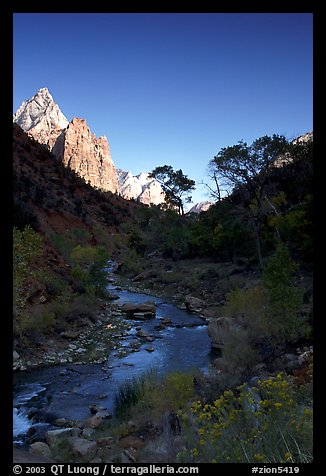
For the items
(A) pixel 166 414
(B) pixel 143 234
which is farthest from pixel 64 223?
(A) pixel 166 414

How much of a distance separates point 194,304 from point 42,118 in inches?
4557

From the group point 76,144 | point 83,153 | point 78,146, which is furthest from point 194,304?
point 76,144

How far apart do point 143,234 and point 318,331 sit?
33988mm

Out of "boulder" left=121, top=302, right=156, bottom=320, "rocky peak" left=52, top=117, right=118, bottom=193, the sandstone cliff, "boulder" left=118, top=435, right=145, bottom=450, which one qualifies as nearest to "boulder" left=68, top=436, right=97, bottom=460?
"boulder" left=118, top=435, right=145, bottom=450

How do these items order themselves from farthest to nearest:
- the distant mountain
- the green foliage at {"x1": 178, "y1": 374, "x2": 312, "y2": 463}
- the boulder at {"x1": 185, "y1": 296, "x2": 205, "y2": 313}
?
the distant mountain → the boulder at {"x1": 185, "y1": 296, "x2": 205, "y2": 313} → the green foliage at {"x1": 178, "y1": 374, "x2": 312, "y2": 463}

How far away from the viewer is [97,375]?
935cm

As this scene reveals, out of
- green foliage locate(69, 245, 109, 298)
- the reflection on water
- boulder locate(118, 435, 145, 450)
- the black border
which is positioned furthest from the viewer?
green foliage locate(69, 245, 109, 298)

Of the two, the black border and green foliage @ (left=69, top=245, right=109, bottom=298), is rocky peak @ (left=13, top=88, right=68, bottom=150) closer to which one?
green foliage @ (left=69, top=245, right=109, bottom=298)

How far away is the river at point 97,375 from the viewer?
727cm

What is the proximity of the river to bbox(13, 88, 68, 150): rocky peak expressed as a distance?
96815mm

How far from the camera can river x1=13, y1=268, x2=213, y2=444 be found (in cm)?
727

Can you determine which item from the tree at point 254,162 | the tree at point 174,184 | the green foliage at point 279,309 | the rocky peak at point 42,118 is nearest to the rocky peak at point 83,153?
the rocky peak at point 42,118

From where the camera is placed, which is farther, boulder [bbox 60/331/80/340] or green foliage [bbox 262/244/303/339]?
boulder [bbox 60/331/80/340]

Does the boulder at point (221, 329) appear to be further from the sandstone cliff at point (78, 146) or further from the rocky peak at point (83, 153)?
the rocky peak at point (83, 153)
